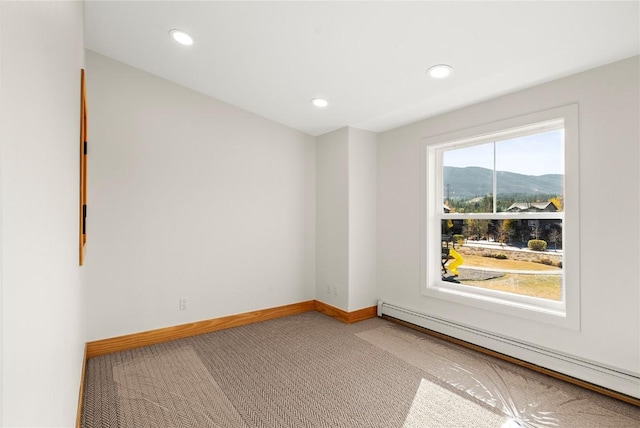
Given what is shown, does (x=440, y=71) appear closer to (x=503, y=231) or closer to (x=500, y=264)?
(x=503, y=231)

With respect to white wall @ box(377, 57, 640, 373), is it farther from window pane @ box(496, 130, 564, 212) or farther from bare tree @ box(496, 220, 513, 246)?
bare tree @ box(496, 220, 513, 246)

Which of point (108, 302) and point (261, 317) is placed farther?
point (261, 317)

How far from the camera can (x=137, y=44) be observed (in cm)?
267

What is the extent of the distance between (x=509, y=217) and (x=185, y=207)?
3066 mm

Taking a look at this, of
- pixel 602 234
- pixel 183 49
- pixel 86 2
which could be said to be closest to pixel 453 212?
pixel 602 234

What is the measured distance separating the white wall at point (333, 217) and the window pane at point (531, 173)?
158cm

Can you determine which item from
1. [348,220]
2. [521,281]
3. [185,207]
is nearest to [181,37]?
[185,207]

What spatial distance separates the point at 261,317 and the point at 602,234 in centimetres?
321

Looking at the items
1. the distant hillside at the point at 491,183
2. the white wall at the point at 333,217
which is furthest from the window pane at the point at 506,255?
the white wall at the point at 333,217

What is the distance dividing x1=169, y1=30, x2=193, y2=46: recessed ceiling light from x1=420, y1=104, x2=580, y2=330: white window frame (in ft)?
7.83

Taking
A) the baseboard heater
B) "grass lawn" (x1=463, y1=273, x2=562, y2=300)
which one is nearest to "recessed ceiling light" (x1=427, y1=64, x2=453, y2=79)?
"grass lawn" (x1=463, y1=273, x2=562, y2=300)

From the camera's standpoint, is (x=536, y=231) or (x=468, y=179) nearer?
(x=536, y=231)

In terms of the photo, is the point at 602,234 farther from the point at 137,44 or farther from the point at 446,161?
the point at 137,44

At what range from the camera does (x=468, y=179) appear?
3.26 metres
